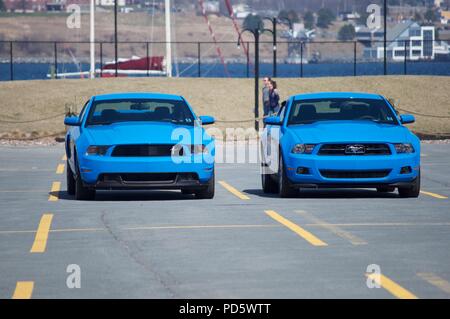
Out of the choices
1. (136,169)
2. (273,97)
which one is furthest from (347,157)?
(273,97)

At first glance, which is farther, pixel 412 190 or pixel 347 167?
pixel 412 190

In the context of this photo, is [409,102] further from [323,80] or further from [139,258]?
[139,258]

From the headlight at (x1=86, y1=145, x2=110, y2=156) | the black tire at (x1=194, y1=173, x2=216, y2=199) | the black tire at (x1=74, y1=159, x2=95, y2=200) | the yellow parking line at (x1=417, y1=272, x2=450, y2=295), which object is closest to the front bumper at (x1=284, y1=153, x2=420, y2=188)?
the black tire at (x1=194, y1=173, x2=216, y2=199)

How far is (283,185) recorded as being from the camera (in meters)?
17.2

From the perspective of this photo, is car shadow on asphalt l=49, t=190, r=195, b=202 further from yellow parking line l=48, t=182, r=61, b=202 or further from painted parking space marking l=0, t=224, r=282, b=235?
painted parking space marking l=0, t=224, r=282, b=235

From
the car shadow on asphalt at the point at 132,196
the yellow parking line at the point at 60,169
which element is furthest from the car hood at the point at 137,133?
the yellow parking line at the point at 60,169

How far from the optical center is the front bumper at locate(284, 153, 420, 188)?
1673 centimetres

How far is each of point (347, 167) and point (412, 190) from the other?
1.12m

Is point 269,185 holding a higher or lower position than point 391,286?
lower

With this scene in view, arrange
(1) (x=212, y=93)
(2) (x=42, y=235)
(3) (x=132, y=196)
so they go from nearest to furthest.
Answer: (2) (x=42, y=235) < (3) (x=132, y=196) < (1) (x=212, y=93)

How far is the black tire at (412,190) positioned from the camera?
17.1 metres

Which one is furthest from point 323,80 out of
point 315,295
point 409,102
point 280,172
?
point 315,295

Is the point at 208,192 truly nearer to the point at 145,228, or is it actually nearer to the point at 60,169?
the point at 145,228
